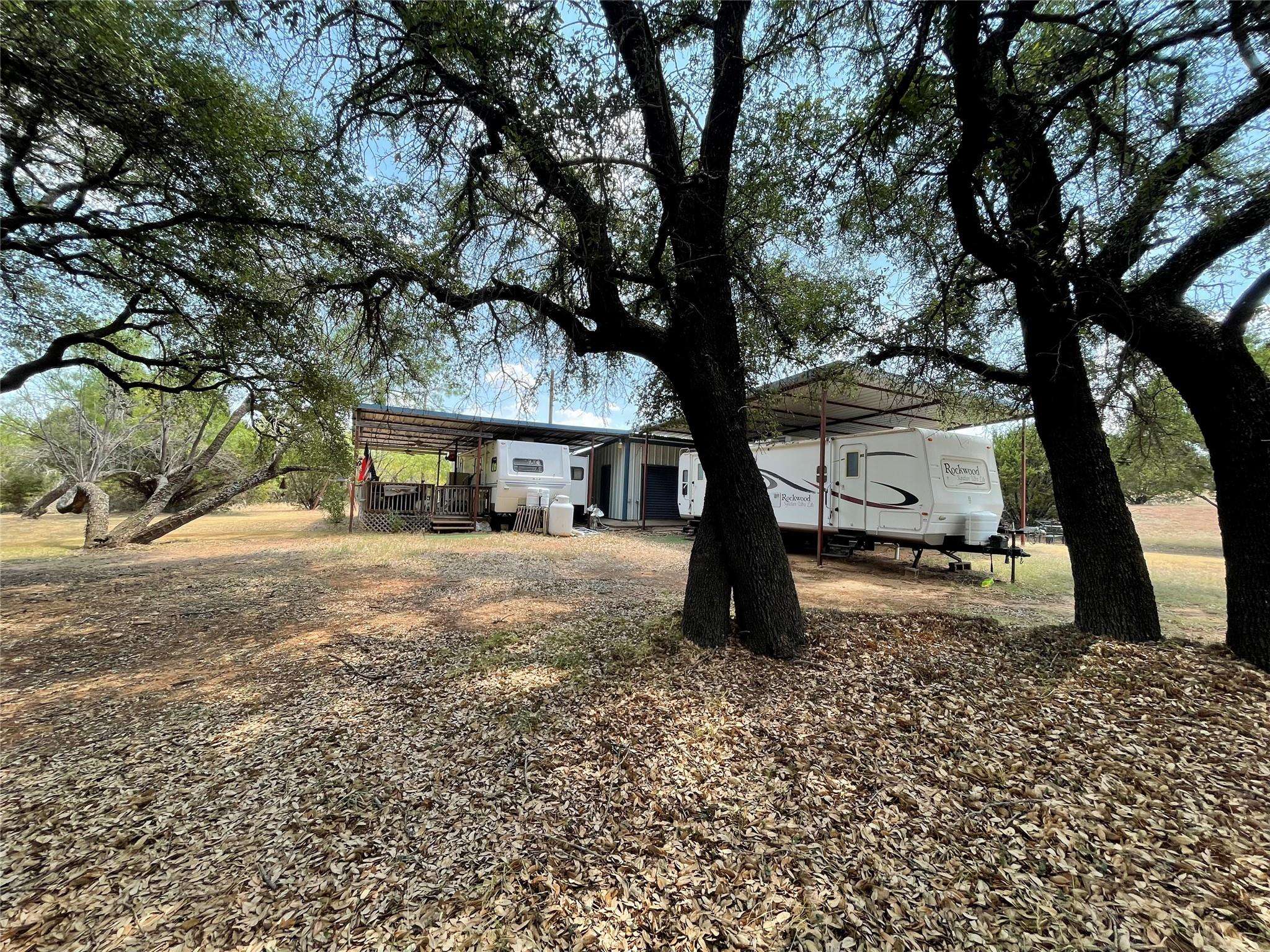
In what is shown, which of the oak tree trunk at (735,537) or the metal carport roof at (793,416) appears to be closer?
the oak tree trunk at (735,537)

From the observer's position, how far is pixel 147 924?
159cm

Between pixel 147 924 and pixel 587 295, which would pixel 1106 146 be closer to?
pixel 587 295

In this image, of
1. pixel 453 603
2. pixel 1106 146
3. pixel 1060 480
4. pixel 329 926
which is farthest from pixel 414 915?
pixel 1106 146

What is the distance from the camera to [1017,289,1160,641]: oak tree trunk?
384 cm

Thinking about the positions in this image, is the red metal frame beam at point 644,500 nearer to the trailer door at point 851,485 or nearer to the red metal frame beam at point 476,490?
the red metal frame beam at point 476,490

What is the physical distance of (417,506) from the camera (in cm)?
1480

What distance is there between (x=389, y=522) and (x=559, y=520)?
5.08 metres

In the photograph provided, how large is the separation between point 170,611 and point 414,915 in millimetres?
5908

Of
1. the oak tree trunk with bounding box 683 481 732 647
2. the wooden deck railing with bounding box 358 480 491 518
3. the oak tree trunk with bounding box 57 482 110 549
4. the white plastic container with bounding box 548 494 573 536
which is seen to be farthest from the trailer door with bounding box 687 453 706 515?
the oak tree trunk with bounding box 57 482 110 549

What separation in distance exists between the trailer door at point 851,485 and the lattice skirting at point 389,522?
465 inches

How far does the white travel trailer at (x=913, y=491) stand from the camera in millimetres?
8578

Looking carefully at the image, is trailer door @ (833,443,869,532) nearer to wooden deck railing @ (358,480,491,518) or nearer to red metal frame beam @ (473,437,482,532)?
red metal frame beam @ (473,437,482,532)

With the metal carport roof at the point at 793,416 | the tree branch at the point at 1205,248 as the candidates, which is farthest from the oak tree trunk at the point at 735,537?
the tree branch at the point at 1205,248

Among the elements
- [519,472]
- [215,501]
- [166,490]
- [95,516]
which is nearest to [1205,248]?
[519,472]
